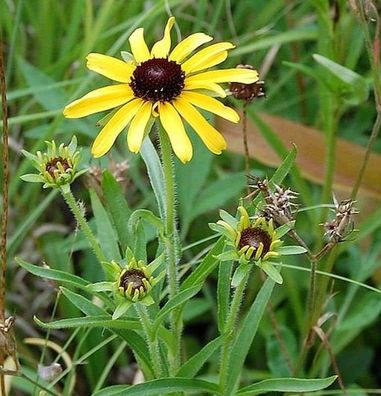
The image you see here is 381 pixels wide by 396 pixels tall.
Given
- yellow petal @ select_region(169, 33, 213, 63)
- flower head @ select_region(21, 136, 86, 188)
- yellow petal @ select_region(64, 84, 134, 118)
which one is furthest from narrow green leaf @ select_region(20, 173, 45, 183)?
yellow petal @ select_region(169, 33, 213, 63)

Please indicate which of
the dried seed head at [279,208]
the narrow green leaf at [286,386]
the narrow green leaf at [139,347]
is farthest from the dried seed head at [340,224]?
the narrow green leaf at [139,347]

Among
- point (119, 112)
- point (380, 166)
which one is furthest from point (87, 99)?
point (380, 166)

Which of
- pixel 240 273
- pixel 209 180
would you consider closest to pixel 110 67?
pixel 240 273

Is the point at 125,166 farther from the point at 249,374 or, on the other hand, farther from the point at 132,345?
the point at 249,374

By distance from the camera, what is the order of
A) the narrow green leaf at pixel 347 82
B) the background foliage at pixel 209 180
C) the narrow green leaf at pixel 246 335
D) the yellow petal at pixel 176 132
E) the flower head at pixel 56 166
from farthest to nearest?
the background foliage at pixel 209 180 → the narrow green leaf at pixel 347 82 → the narrow green leaf at pixel 246 335 → the flower head at pixel 56 166 → the yellow petal at pixel 176 132

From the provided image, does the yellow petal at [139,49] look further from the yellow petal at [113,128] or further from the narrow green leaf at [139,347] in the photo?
the narrow green leaf at [139,347]

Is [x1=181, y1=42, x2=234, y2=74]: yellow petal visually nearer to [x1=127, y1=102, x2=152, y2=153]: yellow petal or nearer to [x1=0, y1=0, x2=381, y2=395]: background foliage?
[x1=127, y1=102, x2=152, y2=153]: yellow petal
